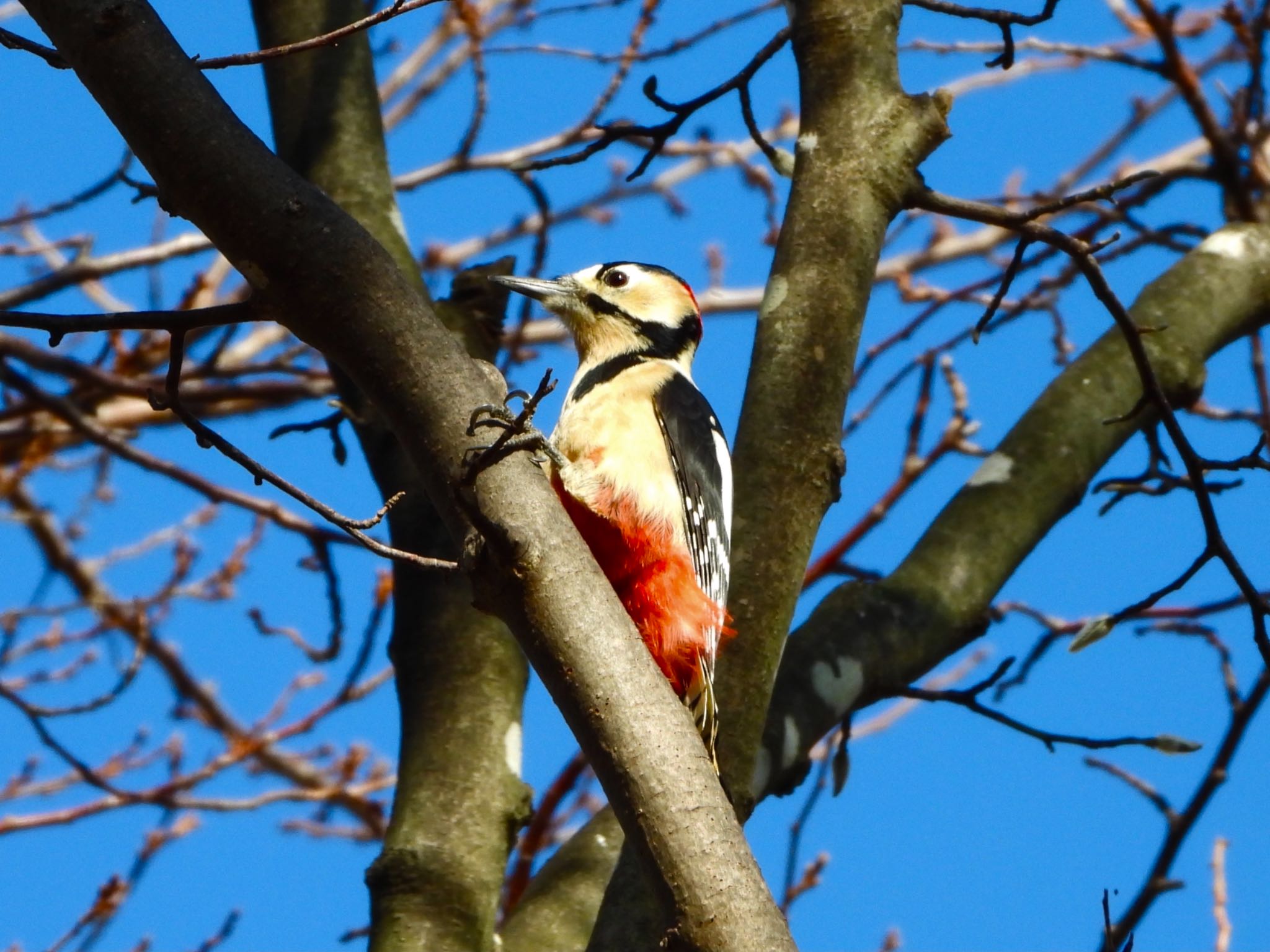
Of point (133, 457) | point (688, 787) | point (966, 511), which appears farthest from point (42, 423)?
Result: point (688, 787)

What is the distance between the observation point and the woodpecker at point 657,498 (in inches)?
133

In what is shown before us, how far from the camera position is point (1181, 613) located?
13.8ft

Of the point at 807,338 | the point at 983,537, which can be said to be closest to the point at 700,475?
the point at 807,338

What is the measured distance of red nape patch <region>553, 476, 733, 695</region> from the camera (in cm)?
341

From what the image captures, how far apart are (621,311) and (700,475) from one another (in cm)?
98

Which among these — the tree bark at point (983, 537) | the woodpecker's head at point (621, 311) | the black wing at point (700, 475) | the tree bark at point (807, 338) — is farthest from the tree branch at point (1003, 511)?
the woodpecker's head at point (621, 311)

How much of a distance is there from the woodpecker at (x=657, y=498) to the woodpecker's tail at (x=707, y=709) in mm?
11

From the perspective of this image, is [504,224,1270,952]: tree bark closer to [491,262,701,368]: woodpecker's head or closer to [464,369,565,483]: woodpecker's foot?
[491,262,701,368]: woodpecker's head

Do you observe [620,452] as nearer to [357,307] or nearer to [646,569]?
[646,569]

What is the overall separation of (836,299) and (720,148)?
Result: 5.01 meters

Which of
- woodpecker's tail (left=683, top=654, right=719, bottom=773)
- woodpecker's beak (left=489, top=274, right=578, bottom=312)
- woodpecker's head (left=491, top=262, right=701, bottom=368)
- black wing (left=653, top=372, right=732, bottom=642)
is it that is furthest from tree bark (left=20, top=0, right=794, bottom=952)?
woodpecker's head (left=491, top=262, right=701, bottom=368)

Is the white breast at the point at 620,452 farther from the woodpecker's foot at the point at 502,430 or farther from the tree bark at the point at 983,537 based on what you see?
the woodpecker's foot at the point at 502,430

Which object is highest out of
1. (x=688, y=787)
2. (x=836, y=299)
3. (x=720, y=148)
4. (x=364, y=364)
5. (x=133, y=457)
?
(x=720, y=148)

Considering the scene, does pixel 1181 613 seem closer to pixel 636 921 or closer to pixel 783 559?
pixel 783 559
